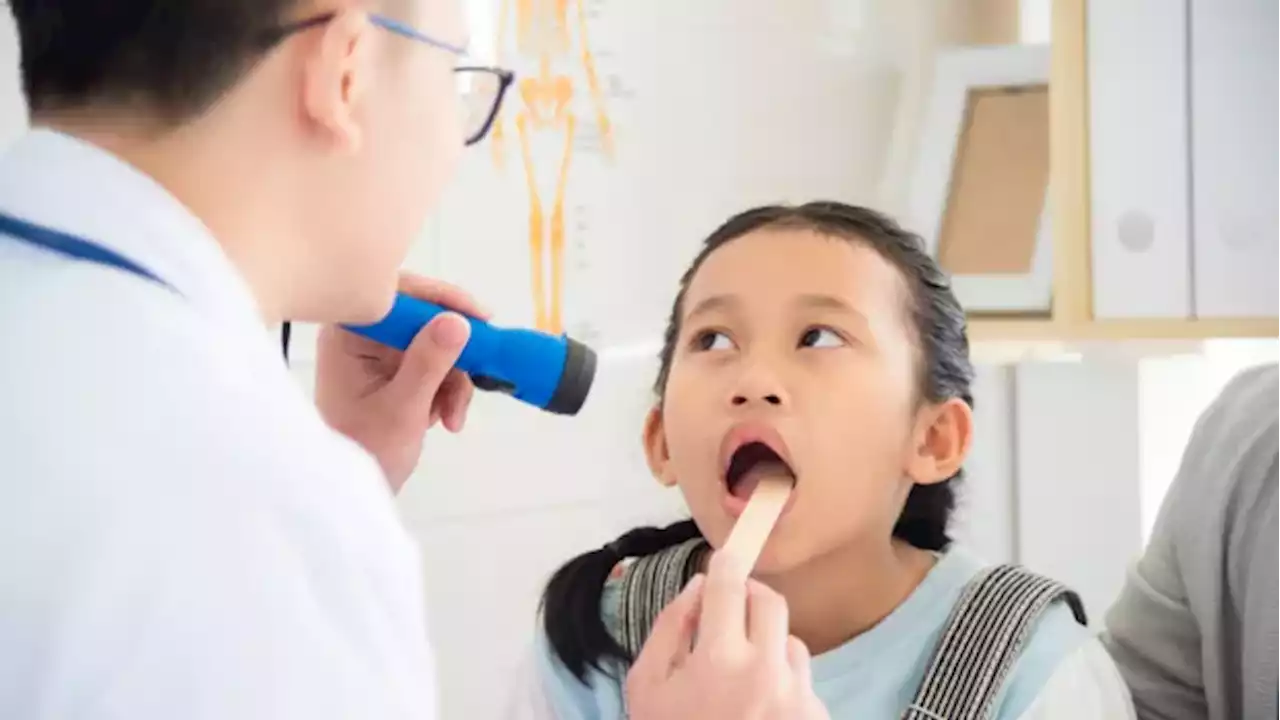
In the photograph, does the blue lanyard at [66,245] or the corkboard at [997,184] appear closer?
the blue lanyard at [66,245]

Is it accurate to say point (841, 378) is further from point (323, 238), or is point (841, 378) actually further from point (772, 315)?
point (323, 238)

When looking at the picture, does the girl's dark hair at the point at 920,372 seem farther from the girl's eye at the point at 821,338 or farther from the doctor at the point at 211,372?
the doctor at the point at 211,372

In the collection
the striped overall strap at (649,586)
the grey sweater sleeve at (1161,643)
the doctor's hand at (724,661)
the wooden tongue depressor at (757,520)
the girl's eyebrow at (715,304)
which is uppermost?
the girl's eyebrow at (715,304)

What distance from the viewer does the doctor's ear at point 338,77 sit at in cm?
55

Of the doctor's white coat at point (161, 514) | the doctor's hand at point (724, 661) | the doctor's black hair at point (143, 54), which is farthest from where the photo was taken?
the doctor's hand at point (724, 661)

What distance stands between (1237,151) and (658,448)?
83 centimetres

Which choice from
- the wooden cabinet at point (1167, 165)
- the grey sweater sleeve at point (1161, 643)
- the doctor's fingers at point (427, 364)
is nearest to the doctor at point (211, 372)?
the doctor's fingers at point (427, 364)

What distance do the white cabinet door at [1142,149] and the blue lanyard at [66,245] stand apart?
3.95ft

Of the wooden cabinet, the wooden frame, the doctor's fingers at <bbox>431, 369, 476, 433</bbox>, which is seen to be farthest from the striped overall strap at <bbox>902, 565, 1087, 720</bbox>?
the wooden frame

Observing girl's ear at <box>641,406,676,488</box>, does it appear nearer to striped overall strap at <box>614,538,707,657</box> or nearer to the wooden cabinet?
striped overall strap at <box>614,538,707,657</box>

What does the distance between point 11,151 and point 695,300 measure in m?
0.50

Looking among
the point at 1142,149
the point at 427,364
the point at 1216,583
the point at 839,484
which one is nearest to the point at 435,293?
the point at 427,364

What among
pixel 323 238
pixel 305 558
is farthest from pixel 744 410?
pixel 305 558

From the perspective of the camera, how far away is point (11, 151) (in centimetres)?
51
